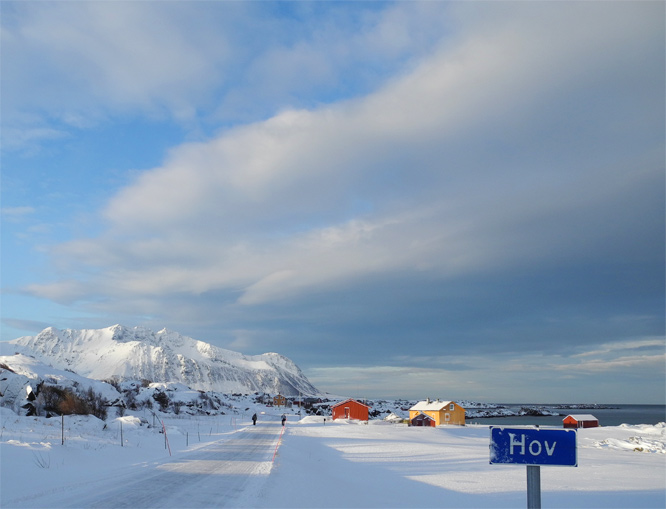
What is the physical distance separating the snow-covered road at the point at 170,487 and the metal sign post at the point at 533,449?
8806mm

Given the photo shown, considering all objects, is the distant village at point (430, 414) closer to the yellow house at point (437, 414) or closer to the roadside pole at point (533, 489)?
the yellow house at point (437, 414)

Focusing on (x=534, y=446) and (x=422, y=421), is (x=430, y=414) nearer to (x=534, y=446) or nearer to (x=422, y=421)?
(x=422, y=421)

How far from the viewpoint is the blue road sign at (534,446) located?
552cm

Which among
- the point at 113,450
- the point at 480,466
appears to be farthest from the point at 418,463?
the point at 113,450

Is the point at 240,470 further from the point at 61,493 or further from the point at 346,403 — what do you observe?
the point at 346,403

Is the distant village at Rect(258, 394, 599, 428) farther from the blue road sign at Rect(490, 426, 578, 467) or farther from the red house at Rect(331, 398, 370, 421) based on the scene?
the blue road sign at Rect(490, 426, 578, 467)

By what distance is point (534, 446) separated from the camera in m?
5.59

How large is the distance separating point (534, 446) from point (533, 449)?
0.04 metres

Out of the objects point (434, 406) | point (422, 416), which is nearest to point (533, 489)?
point (422, 416)

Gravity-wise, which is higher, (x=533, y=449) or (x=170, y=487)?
(x=533, y=449)

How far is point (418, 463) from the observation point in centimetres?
2412

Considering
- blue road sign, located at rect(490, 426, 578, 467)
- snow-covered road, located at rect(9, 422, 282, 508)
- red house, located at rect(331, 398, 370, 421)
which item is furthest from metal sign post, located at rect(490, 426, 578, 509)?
red house, located at rect(331, 398, 370, 421)

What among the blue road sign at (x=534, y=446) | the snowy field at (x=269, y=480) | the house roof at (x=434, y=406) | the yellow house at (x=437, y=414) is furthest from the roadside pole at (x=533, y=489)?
the house roof at (x=434, y=406)

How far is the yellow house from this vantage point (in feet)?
265
